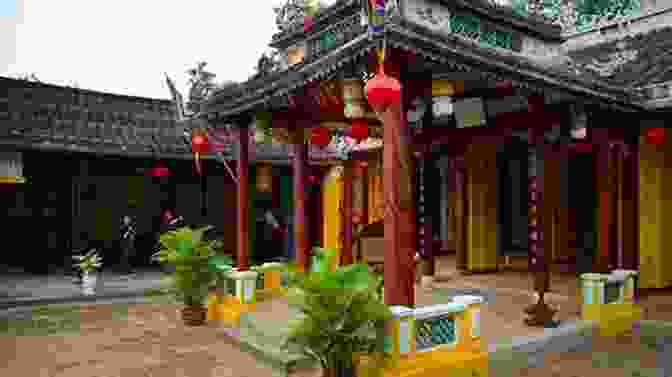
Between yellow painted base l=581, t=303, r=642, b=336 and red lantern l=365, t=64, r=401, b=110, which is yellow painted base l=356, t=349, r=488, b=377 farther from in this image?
yellow painted base l=581, t=303, r=642, b=336

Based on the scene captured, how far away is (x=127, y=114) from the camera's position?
43.6 feet

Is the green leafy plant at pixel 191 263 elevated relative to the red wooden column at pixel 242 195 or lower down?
lower down

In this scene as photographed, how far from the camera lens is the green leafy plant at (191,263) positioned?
7.73m

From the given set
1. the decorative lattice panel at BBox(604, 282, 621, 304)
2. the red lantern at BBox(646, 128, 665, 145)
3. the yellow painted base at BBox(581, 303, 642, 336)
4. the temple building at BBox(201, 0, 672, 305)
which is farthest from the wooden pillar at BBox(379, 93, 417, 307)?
the red lantern at BBox(646, 128, 665, 145)

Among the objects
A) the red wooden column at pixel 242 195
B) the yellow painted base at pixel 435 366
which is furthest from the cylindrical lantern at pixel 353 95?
the red wooden column at pixel 242 195

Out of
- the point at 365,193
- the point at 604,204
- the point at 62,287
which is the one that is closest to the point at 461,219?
the point at 604,204

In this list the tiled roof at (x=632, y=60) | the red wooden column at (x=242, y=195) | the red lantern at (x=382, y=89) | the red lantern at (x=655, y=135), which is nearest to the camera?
the red lantern at (x=382, y=89)

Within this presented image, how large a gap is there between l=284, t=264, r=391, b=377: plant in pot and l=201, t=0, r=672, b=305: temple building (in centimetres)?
56

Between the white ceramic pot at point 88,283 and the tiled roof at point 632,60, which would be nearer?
the tiled roof at point 632,60

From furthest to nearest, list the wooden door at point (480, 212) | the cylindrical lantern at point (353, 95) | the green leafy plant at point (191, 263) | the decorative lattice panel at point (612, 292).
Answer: the wooden door at point (480, 212) < the green leafy plant at point (191, 263) < the decorative lattice panel at point (612, 292) < the cylindrical lantern at point (353, 95)

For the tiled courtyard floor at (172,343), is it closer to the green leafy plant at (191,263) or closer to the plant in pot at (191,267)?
the plant in pot at (191,267)

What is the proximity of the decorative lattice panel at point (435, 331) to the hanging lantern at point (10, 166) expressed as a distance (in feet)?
32.1

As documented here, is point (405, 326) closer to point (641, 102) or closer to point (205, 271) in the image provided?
point (205, 271)

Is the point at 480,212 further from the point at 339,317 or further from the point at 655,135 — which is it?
the point at 339,317
